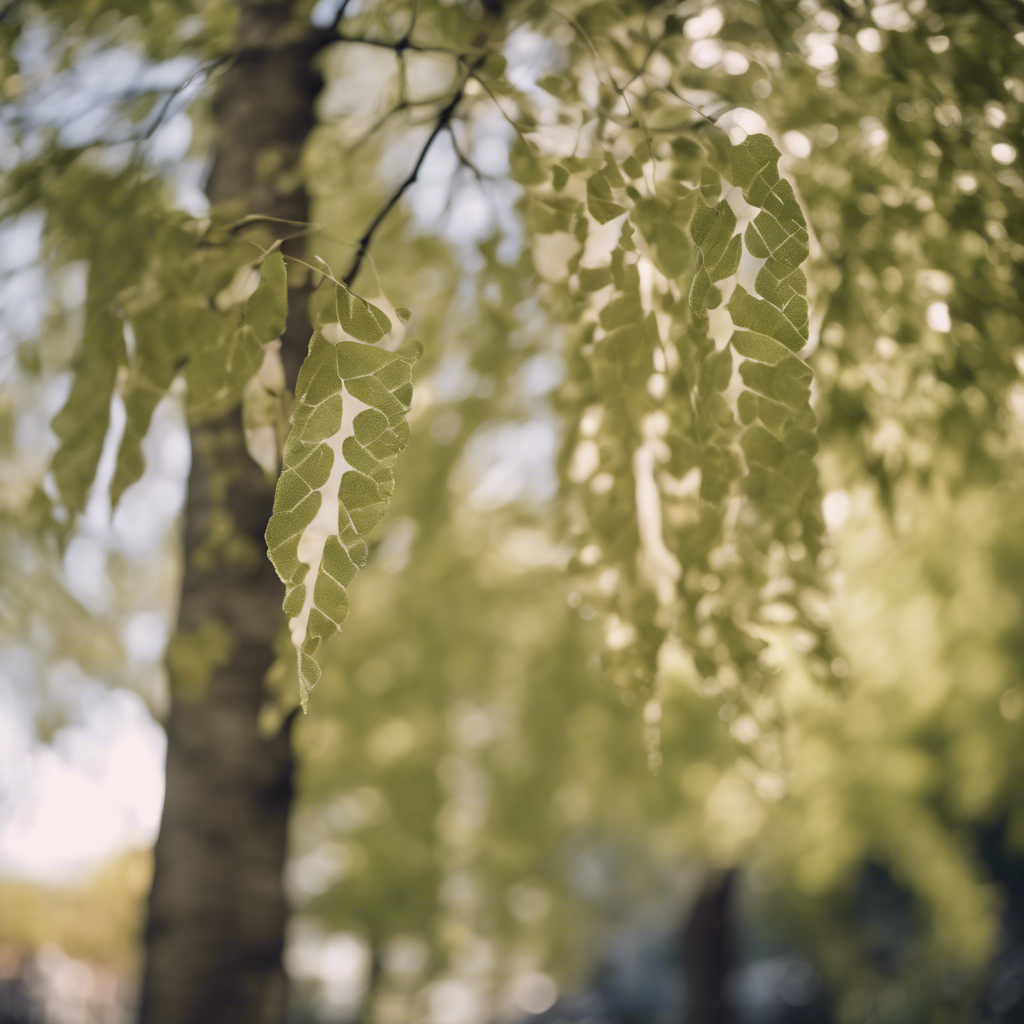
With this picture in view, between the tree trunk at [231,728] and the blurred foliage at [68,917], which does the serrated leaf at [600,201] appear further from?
the blurred foliage at [68,917]

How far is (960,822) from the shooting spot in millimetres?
10312

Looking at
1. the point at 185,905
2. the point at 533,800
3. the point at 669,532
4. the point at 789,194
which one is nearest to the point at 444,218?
the point at 669,532

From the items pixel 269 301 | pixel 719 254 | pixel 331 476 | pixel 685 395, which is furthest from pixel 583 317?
pixel 331 476

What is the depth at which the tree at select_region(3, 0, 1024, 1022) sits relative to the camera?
1231 mm

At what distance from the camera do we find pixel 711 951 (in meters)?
9.83

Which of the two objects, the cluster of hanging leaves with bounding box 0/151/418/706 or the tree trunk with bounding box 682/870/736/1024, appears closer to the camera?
the cluster of hanging leaves with bounding box 0/151/418/706

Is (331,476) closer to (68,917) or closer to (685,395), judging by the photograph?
(685,395)

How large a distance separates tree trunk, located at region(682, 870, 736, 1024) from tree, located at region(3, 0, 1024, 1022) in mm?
8499

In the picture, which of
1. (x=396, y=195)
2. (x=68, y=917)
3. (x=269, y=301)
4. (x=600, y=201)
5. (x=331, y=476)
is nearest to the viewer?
(x=331, y=476)

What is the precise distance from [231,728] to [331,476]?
4.99ft

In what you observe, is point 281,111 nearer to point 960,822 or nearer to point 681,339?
point 681,339

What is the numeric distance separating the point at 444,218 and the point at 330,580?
1.85 m

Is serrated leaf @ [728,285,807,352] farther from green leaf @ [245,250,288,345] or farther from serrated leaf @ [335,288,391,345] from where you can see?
green leaf @ [245,250,288,345]

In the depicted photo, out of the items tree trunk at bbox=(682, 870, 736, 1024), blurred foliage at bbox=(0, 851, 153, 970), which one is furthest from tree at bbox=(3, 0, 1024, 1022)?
blurred foliage at bbox=(0, 851, 153, 970)
